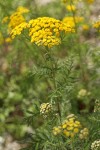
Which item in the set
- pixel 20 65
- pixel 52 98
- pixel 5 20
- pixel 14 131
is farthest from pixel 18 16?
pixel 20 65

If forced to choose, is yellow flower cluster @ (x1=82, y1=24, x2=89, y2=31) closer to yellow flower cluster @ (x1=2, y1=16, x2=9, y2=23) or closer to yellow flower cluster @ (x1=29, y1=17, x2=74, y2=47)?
yellow flower cluster @ (x1=2, y1=16, x2=9, y2=23)

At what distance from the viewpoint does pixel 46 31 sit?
4.82 metres

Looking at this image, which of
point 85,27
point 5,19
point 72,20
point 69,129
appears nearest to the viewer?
point 69,129

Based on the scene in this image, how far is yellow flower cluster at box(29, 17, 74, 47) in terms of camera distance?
4.68 meters

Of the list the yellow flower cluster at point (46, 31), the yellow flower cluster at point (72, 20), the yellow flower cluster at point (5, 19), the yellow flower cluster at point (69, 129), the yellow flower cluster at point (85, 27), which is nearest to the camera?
the yellow flower cluster at point (69, 129)

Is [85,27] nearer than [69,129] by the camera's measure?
No

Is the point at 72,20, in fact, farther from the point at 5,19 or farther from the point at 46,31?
the point at 46,31

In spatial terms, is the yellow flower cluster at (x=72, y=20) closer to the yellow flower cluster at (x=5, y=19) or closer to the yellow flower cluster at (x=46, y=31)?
the yellow flower cluster at (x=5, y=19)

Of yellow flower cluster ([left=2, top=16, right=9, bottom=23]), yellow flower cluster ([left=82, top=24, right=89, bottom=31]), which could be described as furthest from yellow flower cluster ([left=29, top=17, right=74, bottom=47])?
yellow flower cluster ([left=82, top=24, right=89, bottom=31])

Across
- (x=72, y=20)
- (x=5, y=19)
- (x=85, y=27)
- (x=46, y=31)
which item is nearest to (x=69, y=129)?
(x=46, y=31)

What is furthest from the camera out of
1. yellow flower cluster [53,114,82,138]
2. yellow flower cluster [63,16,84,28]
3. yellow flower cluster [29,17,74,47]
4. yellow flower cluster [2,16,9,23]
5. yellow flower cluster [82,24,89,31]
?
yellow flower cluster [82,24,89,31]

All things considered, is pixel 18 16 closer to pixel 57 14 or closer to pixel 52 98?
pixel 52 98

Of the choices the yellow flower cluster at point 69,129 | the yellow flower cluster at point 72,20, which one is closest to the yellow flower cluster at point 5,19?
Answer: the yellow flower cluster at point 72,20

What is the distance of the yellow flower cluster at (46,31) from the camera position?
4.68 metres
